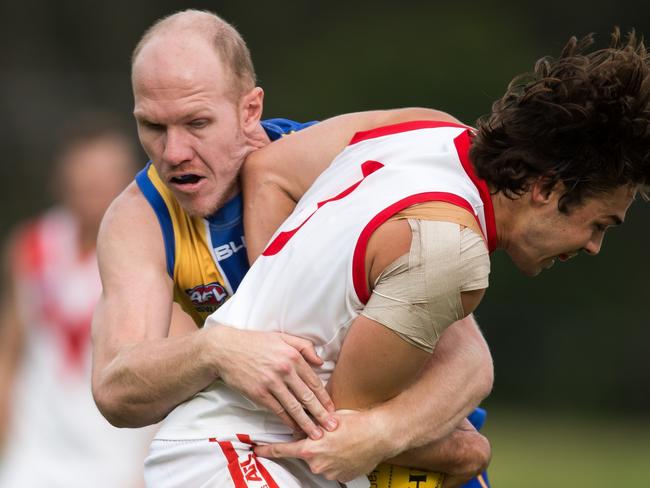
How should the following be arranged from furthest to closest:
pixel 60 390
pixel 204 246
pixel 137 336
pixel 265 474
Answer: pixel 60 390
pixel 204 246
pixel 137 336
pixel 265 474

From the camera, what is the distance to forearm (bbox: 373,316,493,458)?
3.59 m

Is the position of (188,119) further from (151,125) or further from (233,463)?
(233,463)

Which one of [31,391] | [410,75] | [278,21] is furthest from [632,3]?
[31,391]

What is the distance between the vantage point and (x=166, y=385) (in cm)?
376

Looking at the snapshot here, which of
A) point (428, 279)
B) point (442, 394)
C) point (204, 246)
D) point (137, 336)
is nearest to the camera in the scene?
point (428, 279)

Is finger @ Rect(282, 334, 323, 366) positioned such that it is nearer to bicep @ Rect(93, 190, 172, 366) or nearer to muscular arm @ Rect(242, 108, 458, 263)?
muscular arm @ Rect(242, 108, 458, 263)

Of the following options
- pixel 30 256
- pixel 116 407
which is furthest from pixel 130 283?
pixel 30 256

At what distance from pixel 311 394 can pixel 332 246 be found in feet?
1.33

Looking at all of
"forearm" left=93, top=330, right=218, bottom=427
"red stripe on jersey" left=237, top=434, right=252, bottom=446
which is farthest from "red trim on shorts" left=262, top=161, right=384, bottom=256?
"red stripe on jersey" left=237, top=434, right=252, bottom=446

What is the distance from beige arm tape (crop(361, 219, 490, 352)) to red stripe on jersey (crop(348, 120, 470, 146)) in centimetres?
56

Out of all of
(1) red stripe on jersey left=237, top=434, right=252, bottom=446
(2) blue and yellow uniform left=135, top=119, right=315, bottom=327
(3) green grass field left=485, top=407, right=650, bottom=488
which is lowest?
(3) green grass field left=485, top=407, right=650, bottom=488

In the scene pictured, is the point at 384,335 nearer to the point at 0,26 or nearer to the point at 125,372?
the point at 125,372

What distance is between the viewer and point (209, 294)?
427 centimetres

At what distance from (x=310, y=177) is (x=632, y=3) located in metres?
18.1
